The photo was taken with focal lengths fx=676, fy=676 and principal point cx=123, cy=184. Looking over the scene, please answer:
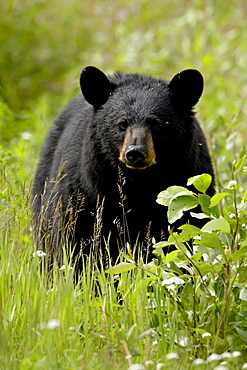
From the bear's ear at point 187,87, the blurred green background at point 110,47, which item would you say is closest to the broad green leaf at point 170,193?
the bear's ear at point 187,87

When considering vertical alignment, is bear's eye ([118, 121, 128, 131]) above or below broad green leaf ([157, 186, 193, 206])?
above

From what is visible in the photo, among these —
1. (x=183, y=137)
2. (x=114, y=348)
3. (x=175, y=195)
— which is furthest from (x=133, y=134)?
(x=114, y=348)

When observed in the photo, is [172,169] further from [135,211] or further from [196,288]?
[196,288]

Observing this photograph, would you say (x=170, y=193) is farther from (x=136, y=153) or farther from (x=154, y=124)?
(x=154, y=124)

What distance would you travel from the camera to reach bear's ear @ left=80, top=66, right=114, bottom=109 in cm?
466

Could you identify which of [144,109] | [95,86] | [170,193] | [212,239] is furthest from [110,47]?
[212,239]

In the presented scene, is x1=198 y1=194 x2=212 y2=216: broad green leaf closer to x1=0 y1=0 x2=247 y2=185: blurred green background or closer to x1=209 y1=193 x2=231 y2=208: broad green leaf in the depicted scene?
x1=209 y1=193 x2=231 y2=208: broad green leaf

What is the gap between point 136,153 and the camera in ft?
13.5

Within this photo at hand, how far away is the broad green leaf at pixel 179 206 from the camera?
130 inches

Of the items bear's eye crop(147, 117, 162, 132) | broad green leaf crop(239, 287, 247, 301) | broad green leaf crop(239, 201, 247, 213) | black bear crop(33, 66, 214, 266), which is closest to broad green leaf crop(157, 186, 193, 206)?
broad green leaf crop(239, 201, 247, 213)

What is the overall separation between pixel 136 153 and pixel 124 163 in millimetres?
255

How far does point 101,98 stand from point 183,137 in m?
0.65

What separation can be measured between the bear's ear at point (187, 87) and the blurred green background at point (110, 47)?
304 cm

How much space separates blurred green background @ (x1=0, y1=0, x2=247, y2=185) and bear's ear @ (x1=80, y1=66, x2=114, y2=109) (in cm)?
294
